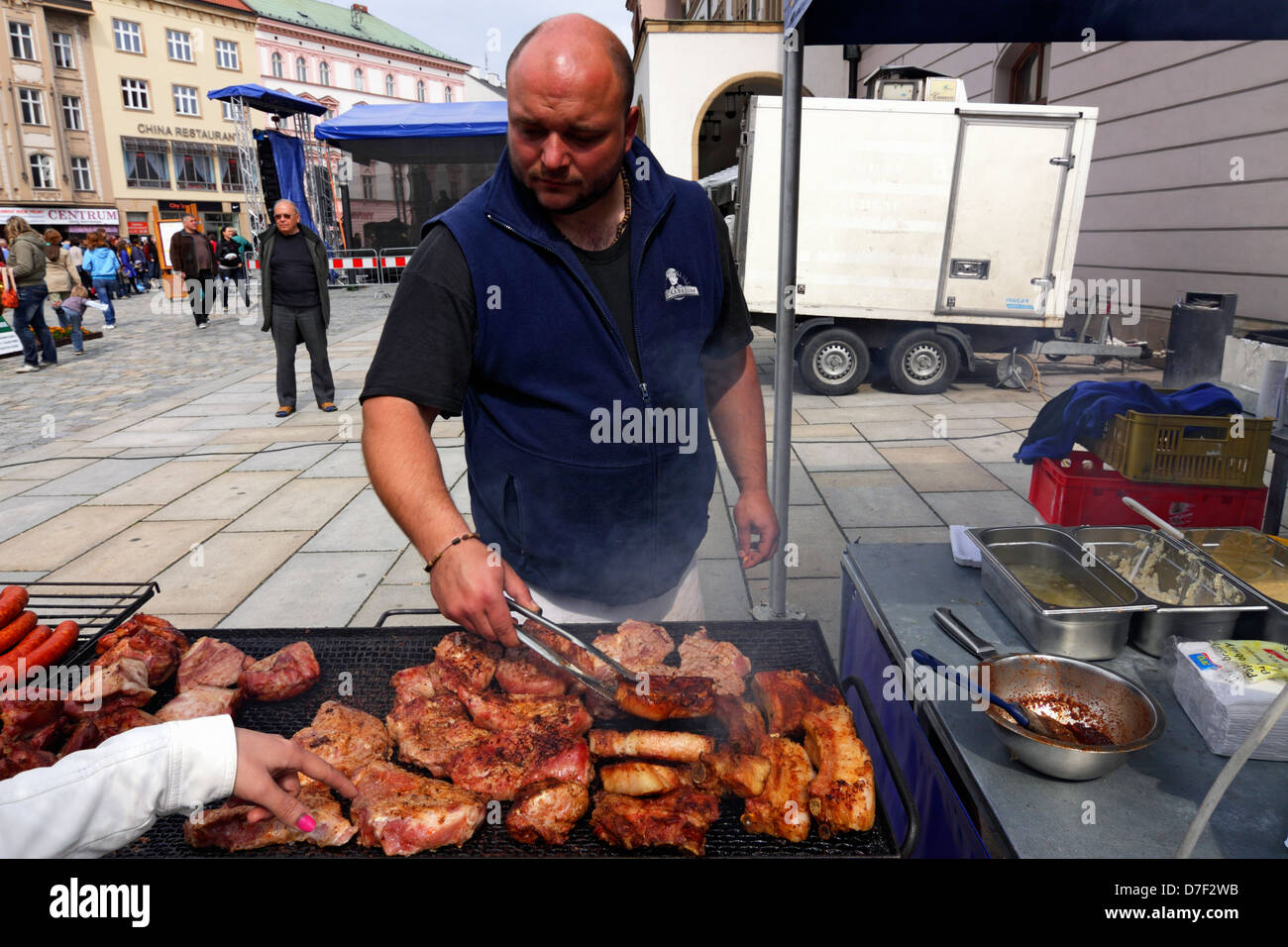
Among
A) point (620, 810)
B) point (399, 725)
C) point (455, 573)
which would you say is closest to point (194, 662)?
point (399, 725)

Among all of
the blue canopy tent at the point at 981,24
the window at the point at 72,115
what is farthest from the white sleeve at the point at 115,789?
the window at the point at 72,115

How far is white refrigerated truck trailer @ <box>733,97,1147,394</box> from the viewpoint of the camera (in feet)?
29.2

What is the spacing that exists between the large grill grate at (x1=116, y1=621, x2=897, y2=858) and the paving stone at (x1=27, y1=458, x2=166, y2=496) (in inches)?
242

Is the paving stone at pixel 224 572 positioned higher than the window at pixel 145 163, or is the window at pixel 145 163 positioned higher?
the window at pixel 145 163

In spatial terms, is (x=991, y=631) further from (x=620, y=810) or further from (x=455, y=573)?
(x=455, y=573)

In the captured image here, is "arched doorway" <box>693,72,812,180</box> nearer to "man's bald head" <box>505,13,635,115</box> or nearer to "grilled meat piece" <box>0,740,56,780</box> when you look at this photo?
"man's bald head" <box>505,13,635,115</box>

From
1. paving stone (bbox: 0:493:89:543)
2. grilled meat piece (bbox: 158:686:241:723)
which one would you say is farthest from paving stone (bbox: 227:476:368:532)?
grilled meat piece (bbox: 158:686:241:723)

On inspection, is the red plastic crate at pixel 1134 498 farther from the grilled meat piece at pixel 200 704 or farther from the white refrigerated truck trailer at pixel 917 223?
the white refrigerated truck trailer at pixel 917 223

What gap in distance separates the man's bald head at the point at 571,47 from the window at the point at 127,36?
54218 millimetres

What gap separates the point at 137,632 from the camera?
228 centimetres

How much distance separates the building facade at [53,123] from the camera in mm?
38062

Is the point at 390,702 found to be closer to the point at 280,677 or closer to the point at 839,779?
the point at 280,677
